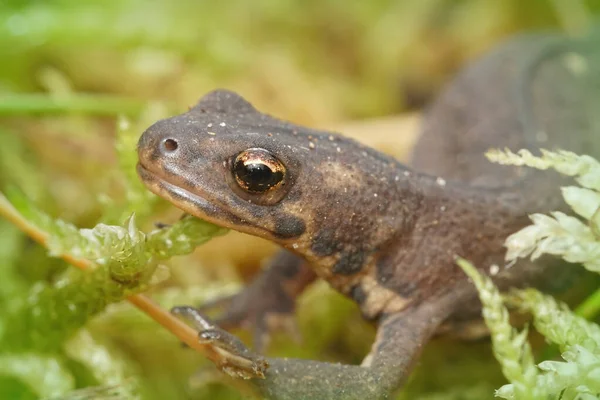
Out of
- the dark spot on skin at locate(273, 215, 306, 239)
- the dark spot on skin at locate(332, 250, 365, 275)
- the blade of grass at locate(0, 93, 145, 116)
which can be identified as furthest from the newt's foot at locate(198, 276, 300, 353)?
the blade of grass at locate(0, 93, 145, 116)

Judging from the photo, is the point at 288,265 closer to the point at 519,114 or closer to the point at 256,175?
the point at 256,175

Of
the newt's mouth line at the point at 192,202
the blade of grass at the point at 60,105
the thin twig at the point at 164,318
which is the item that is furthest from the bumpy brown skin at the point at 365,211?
the blade of grass at the point at 60,105

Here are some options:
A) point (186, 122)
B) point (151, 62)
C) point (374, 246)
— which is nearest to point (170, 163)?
point (186, 122)

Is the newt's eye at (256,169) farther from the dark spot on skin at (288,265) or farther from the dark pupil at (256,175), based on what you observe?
the dark spot on skin at (288,265)

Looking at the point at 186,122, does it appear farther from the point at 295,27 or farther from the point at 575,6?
the point at 575,6

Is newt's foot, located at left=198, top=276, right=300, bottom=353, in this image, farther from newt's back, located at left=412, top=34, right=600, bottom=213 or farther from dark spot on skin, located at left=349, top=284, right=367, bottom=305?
newt's back, located at left=412, top=34, right=600, bottom=213
